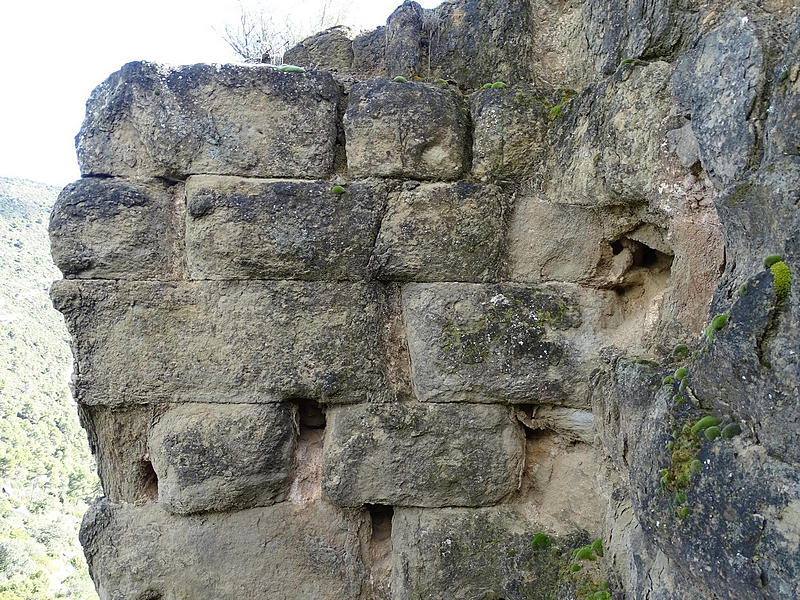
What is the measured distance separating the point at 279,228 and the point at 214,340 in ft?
1.96

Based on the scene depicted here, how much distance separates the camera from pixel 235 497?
299 cm

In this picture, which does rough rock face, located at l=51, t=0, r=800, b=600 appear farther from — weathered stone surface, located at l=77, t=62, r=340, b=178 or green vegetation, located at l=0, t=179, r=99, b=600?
green vegetation, located at l=0, t=179, r=99, b=600

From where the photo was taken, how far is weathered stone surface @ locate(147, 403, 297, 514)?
2955mm

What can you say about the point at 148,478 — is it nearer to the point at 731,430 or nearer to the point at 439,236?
the point at 439,236

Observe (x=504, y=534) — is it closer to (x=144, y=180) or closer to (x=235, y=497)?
(x=235, y=497)

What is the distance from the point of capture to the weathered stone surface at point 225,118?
2984 millimetres

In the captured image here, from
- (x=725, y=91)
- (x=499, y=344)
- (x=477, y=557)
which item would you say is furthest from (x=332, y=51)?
(x=477, y=557)

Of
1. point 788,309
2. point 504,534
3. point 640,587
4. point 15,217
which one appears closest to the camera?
point 788,309

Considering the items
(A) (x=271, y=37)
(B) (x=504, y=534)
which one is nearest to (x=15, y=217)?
→ (A) (x=271, y=37)

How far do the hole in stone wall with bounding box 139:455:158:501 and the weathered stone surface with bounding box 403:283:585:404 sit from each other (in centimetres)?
144

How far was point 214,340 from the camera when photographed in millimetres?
2969

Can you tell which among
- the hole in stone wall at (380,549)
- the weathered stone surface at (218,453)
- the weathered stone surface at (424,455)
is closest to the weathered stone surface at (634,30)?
the weathered stone surface at (424,455)

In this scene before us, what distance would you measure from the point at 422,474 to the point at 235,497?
874mm

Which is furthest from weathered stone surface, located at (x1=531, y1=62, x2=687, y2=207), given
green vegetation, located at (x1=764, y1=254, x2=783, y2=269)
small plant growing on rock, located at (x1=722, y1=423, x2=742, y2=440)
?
small plant growing on rock, located at (x1=722, y1=423, x2=742, y2=440)
